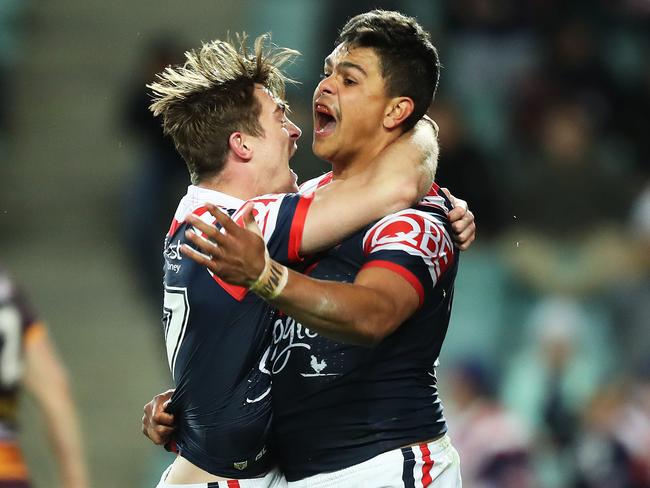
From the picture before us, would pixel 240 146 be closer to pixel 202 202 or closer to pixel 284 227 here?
pixel 202 202

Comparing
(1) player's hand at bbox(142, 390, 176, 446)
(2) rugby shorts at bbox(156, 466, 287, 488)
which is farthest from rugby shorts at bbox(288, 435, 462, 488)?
(1) player's hand at bbox(142, 390, 176, 446)

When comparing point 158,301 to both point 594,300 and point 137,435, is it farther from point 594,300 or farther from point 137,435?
point 594,300

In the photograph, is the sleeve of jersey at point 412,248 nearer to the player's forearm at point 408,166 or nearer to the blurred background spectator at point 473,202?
the player's forearm at point 408,166

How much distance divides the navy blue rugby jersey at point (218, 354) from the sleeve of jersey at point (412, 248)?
0.77 ft

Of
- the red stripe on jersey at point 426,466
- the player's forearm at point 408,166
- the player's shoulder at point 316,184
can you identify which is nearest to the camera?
the player's forearm at point 408,166

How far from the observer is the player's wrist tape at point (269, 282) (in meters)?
2.79

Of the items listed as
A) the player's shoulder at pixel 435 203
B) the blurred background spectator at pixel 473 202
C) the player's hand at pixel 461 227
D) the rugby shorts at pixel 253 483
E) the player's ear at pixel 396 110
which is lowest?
the blurred background spectator at pixel 473 202

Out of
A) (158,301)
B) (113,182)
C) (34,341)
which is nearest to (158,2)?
(113,182)

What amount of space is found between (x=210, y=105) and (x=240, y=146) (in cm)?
16

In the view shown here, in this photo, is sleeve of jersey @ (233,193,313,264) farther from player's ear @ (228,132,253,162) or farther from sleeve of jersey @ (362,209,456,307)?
player's ear @ (228,132,253,162)

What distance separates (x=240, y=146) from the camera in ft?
11.8

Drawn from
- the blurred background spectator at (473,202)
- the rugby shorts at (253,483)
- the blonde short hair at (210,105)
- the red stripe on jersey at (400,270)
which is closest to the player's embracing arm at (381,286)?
the red stripe on jersey at (400,270)

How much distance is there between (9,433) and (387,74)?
219 cm

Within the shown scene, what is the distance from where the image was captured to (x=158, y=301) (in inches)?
370
